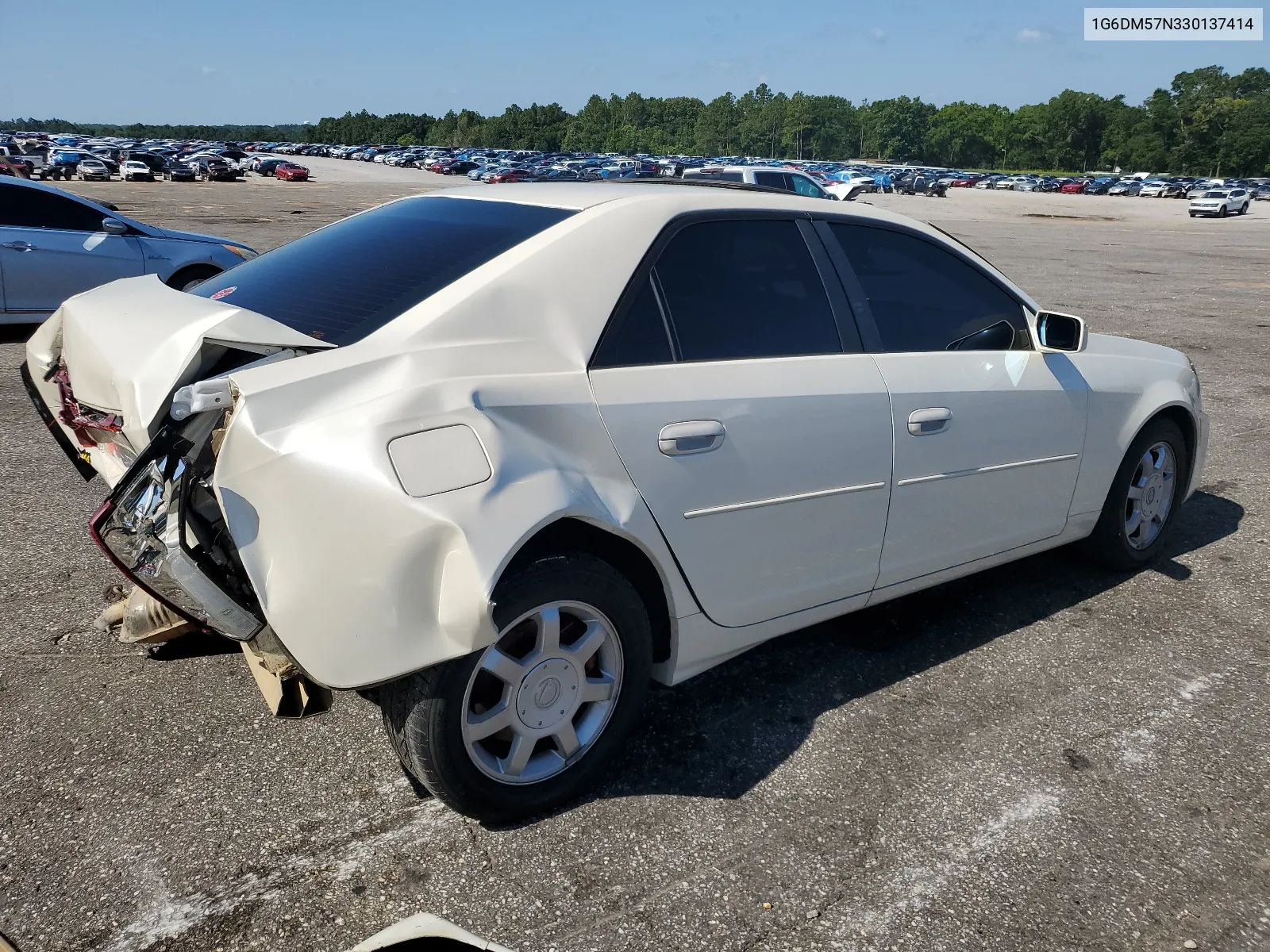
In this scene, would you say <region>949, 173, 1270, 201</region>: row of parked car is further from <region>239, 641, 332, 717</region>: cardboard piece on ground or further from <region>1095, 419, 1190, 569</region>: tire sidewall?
<region>239, 641, 332, 717</region>: cardboard piece on ground

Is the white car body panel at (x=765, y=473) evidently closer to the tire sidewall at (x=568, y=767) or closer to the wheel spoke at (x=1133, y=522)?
the tire sidewall at (x=568, y=767)

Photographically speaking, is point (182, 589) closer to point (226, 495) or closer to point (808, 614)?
point (226, 495)

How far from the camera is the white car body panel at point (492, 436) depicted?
2320 millimetres

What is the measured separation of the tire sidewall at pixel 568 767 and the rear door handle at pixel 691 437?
375 millimetres

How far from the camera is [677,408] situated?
2812 mm

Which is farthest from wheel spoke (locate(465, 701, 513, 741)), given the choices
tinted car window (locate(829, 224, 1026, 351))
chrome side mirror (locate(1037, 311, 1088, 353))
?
chrome side mirror (locate(1037, 311, 1088, 353))

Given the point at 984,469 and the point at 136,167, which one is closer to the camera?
the point at 984,469

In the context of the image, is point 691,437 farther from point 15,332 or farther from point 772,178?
point 772,178

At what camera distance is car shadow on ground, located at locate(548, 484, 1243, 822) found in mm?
3031

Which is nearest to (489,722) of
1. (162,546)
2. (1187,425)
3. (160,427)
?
(162,546)

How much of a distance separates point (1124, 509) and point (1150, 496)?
272 millimetres

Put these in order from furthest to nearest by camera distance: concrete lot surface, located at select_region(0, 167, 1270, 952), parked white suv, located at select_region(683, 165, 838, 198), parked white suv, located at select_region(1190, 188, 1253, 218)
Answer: parked white suv, located at select_region(1190, 188, 1253, 218)
parked white suv, located at select_region(683, 165, 838, 198)
concrete lot surface, located at select_region(0, 167, 1270, 952)

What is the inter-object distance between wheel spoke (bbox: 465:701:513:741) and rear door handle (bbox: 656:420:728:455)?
814mm

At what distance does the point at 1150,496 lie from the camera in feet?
15.1
